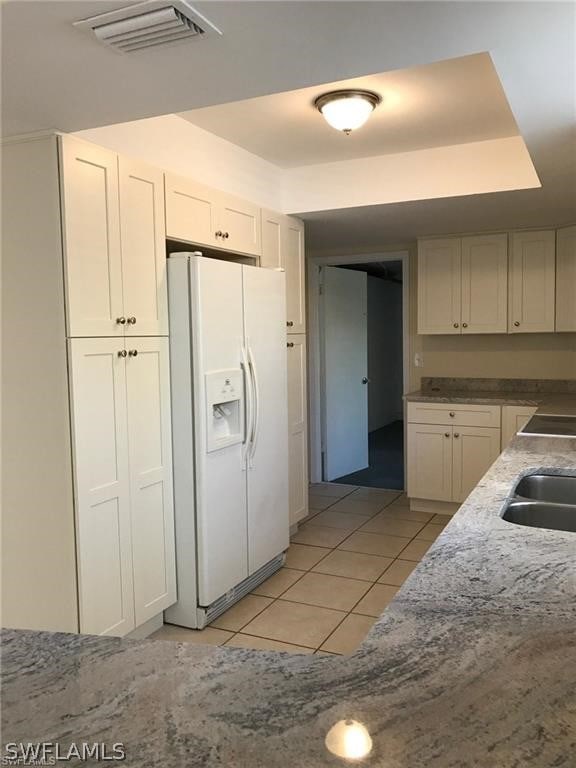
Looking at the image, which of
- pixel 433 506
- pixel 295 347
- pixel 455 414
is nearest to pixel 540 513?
pixel 295 347

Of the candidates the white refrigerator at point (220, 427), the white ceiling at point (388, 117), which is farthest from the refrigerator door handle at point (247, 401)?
the white ceiling at point (388, 117)

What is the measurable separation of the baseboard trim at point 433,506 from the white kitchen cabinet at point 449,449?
2.5 inches

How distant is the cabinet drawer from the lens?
4.56m

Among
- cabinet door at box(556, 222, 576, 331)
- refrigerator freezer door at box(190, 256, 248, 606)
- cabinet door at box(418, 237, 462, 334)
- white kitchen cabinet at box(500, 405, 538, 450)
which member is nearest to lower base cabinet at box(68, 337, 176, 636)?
refrigerator freezer door at box(190, 256, 248, 606)

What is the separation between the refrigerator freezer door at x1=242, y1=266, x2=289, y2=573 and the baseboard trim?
1530 mm

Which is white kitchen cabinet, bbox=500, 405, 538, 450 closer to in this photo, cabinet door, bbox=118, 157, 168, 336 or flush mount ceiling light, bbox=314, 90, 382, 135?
flush mount ceiling light, bbox=314, 90, 382, 135

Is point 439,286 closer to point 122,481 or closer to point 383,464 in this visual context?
point 383,464

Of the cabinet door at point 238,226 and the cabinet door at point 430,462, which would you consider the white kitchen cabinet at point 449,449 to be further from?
the cabinet door at point 238,226

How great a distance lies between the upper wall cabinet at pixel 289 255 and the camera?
12.6 ft

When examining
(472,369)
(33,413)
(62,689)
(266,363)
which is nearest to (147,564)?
(33,413)

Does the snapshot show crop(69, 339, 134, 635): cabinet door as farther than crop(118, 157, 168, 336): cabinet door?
No

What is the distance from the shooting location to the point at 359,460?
6273 mm

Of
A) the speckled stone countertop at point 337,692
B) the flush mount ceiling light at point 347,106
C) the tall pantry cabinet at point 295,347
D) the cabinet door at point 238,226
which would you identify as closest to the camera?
the speckled stone countertop at point 337,692

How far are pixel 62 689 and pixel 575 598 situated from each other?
960 mm
